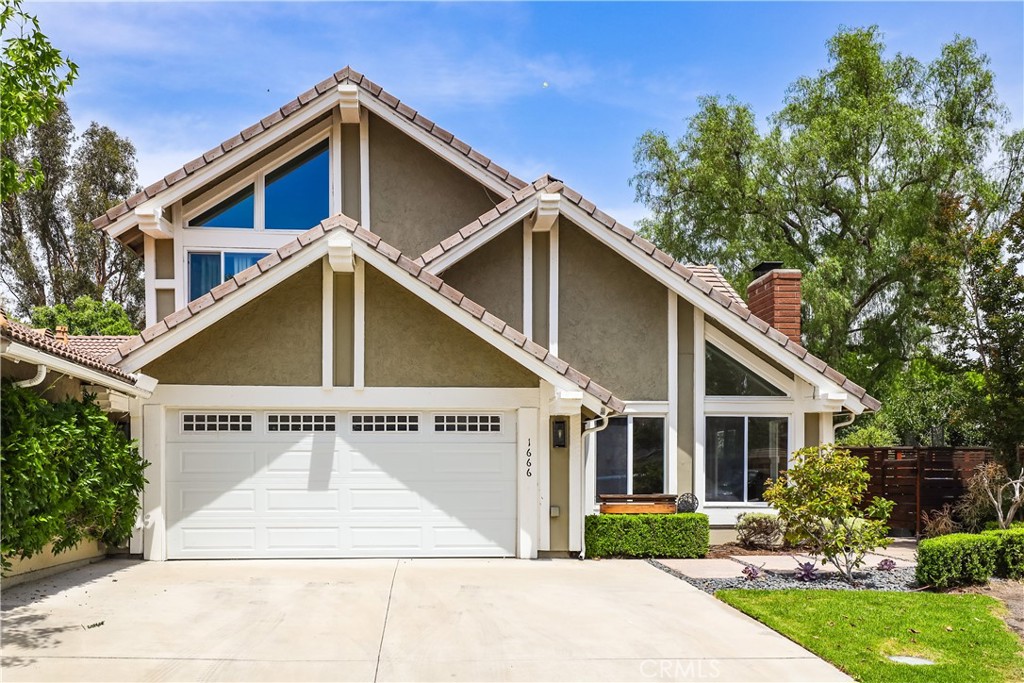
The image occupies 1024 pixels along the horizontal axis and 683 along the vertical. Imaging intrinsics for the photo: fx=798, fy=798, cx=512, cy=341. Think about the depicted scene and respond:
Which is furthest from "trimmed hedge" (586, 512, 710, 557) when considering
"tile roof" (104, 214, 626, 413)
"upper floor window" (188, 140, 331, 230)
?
"upper floor window" (188, 140, 331, 230)

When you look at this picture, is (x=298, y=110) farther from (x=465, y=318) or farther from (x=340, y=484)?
(x=340, y=484)

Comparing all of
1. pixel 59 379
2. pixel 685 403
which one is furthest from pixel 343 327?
pixel 685 403

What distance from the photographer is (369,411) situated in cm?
1173

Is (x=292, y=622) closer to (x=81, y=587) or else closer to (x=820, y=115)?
(x=81, y=587)

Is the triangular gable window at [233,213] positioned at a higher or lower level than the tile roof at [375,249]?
higher

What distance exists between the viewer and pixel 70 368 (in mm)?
9031

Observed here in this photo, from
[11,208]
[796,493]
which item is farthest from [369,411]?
[11,208]

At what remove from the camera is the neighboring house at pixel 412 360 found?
448 inches

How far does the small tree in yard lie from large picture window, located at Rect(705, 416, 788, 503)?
2995mm

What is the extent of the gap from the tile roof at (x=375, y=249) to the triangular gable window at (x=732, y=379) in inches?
114

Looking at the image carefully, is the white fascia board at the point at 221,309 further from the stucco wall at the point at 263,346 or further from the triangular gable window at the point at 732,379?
the triangular gable window at the point at 732,379

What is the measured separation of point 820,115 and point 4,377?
2724cm

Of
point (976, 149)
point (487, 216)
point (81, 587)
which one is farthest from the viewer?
point (976, 149)

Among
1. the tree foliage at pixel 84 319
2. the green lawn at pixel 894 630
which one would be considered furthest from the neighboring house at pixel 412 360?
the tree foliage at pixel 84 319
